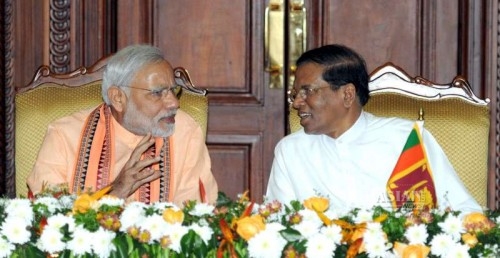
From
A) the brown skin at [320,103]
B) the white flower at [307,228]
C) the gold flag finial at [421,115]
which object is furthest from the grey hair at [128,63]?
the white flower at [307,228]

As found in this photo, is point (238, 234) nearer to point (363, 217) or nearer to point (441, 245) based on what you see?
point (363, 217)

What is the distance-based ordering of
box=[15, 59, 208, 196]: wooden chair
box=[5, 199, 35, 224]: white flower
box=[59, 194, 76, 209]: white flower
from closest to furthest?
box=[5, 199, 35, 224]: white flower
box=[59, 194, 76, 209]: white flower
box=[15, 59, 208, 196]: wooden chair

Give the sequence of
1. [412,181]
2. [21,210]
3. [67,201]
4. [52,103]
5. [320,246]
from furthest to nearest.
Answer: [52,103] → [412,181] → [67,201] → [21,210] → [320,246]

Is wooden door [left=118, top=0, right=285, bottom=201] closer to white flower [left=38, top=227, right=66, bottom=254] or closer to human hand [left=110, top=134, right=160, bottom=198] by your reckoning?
human hand [left=110, top=134, right=160, bottom=198]

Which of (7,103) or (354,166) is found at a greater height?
(7,103)

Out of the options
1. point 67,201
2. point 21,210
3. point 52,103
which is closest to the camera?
point 21,210

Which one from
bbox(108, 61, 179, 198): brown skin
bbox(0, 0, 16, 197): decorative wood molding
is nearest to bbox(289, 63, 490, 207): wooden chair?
bbox(108, 61, 179, 198): brown skin

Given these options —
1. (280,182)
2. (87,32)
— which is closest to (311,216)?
(280,182)

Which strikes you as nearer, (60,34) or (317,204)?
(317,204)

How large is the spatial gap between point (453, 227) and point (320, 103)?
118 cm

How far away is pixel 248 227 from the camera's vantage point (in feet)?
6.90

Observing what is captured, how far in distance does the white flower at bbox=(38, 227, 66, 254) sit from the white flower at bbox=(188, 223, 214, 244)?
0.85 ft

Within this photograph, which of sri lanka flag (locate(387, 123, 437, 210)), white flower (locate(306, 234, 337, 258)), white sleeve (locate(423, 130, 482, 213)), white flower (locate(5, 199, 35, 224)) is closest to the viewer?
white flower (locate(306, 234, 337, 258))

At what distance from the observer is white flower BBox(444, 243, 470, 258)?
6.87ft
